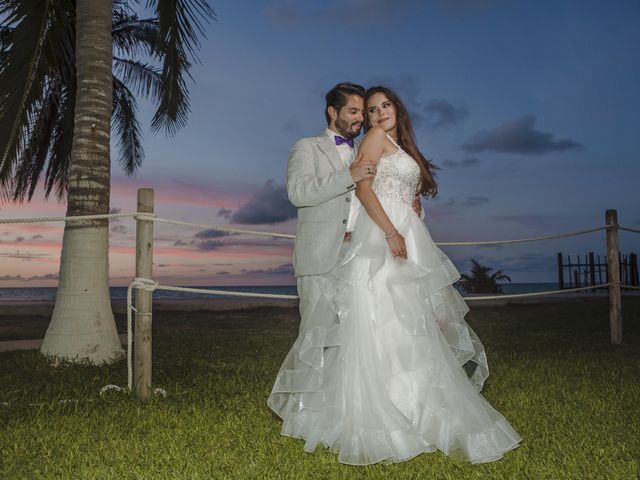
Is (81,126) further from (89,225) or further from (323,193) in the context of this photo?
(323,193)

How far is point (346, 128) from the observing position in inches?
145

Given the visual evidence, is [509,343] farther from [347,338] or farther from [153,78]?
[153,78]

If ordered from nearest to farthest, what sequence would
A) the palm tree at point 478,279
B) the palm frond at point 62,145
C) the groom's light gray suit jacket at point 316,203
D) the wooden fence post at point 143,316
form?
the groom's light gray suit jacket at point 316,203 < the wooden fence post at point 143,316 < the palm frond at point 62,145 < the palm tree at point 478,279

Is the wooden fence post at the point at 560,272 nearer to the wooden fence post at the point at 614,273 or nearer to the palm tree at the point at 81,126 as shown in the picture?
the wooden fence post at the point at 614,273

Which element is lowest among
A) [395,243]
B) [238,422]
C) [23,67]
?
[238,422]

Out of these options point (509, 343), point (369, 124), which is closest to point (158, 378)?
point (369, 124)

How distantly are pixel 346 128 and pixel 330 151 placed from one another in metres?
0.19

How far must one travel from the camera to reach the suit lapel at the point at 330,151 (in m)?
3.76

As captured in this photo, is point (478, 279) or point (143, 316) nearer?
point (143, 316)

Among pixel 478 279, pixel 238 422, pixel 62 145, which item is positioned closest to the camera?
pixel 238 422

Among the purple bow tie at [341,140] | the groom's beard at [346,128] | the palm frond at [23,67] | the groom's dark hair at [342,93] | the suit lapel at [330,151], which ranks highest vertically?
the palm frond at [23,67]

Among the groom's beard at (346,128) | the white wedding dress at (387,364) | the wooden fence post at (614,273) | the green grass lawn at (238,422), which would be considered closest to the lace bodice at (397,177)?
the white wedding dress at (387,364)

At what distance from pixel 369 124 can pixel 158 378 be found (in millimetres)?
3813

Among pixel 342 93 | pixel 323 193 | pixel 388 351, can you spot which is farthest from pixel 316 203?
pixel 388 351
